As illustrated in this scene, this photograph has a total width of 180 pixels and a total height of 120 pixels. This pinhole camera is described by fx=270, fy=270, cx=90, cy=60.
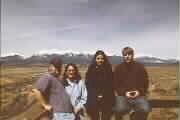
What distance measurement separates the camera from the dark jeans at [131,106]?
3100 mm

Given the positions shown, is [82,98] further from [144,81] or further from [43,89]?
[144,81]

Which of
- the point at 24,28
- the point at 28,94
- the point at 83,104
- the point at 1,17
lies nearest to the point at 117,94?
the point at 83,104

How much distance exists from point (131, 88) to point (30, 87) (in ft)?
3.82

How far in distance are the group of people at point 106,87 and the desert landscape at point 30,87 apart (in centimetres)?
11

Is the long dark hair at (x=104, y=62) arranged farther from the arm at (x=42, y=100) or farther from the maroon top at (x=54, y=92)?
the arm at (x=42, y=100)

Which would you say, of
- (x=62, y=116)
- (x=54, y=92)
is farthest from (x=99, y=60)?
(x=62, y=116)

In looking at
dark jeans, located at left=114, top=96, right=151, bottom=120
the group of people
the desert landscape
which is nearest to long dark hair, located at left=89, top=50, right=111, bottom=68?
the group of people

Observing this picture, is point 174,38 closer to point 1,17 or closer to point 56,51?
point 56,51

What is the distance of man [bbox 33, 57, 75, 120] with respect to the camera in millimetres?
2711

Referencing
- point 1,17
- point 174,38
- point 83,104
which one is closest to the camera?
point 83,104

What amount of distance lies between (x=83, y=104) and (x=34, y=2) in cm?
135

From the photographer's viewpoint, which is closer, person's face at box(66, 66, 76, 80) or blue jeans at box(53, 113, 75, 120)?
blue jeans at box(53, 113, 75, 120)

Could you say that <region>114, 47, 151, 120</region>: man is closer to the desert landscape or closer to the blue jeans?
the desert landscape

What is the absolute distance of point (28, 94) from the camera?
3.07 metres
